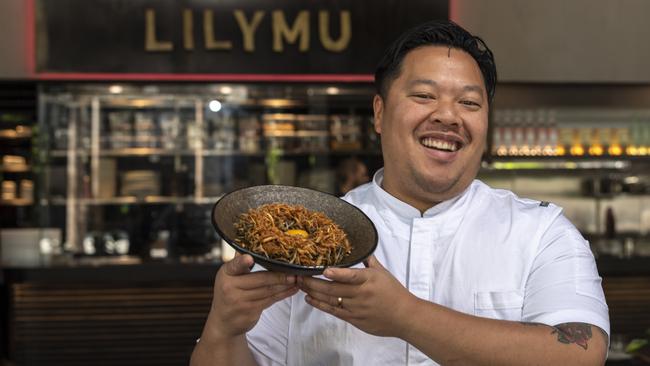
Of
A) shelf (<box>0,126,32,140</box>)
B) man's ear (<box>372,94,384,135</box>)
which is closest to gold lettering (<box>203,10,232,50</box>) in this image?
shelf (<box>0,126,32,140</box>)

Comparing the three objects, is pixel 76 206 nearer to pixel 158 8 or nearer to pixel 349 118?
pixel 158 8

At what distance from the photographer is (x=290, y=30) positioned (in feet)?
17.3

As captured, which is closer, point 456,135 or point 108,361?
point 456,135

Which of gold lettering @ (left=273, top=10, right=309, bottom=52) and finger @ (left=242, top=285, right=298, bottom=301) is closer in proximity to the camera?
finger @ (left=242, top=285, right=298, bottom=301)

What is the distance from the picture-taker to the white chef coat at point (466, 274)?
130 centimetres

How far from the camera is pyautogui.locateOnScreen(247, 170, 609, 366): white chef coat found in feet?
4.28

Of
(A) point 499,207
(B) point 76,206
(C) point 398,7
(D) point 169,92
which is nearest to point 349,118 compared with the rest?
(C) point 398,7

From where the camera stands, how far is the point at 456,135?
4.48 ft

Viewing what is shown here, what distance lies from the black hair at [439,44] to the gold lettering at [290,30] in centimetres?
384

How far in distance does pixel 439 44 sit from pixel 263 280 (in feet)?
1.76

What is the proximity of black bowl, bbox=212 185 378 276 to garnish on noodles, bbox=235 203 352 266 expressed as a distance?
0.02 m

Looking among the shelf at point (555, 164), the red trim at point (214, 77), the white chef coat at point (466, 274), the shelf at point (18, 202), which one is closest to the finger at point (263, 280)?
the white chef coat at point (466, 274)

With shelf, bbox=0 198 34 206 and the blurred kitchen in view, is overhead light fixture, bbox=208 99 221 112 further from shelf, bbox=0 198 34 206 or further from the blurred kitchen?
shelf, bbox=0 198 34 206

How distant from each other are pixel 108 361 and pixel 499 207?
3.82 metres
